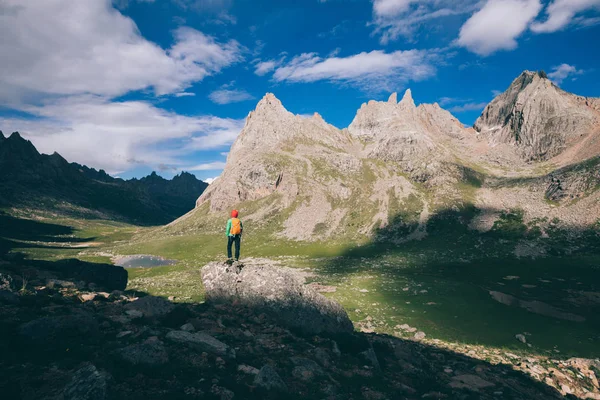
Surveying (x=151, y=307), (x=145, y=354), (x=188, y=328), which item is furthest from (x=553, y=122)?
(x=145, y=354)

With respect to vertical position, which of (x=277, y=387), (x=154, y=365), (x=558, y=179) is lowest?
(x=277, y=387)

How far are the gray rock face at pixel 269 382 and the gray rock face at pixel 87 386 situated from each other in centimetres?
611

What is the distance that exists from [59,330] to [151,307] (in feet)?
20.0

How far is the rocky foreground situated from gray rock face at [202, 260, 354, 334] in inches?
3.5

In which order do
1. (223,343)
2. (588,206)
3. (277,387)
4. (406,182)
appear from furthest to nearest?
1. (406,182)
2. (588,206)
3. (223,343)
4. (277,387)

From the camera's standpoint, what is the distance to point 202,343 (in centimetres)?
1509

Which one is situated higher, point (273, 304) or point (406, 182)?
point (406, 182)

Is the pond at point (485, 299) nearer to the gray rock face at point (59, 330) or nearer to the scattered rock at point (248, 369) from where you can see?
the scattered rock at point (248, 369)

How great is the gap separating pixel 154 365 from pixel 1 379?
4670 millimetres

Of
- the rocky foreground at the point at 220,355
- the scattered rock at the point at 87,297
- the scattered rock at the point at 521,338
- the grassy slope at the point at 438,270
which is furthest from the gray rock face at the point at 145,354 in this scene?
the scattered rock at the point at 521,338

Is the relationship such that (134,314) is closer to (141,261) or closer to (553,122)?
(141,261)

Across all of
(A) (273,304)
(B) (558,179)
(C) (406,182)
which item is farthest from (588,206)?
(A) (273,304)

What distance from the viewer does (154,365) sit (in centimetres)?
1202

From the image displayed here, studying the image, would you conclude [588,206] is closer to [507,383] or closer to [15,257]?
[507,383]
